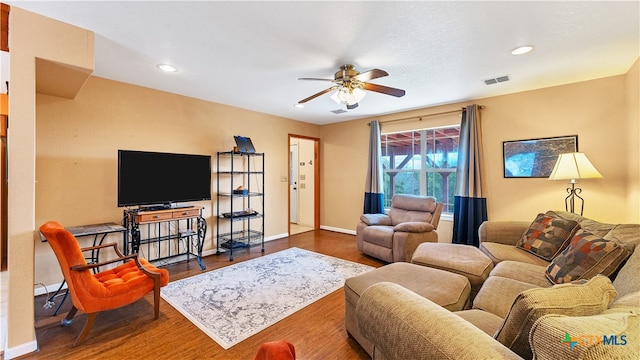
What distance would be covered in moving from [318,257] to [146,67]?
3.30 metres

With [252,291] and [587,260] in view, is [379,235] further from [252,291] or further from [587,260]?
[587,260]

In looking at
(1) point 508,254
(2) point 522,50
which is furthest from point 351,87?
(1) point 508,254

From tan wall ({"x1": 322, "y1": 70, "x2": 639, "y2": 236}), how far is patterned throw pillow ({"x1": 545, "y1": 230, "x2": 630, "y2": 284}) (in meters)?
1.95

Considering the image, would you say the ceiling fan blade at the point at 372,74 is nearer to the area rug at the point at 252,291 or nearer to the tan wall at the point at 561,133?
the area rug at the point at 252,291

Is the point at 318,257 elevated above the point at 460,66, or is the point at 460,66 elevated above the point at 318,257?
the point at 460,66

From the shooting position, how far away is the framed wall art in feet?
11.5

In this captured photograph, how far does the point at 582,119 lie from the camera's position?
134 inches

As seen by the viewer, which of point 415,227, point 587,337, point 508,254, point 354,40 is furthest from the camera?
point 415,227

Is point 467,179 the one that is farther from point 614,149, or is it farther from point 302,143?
point 302,143

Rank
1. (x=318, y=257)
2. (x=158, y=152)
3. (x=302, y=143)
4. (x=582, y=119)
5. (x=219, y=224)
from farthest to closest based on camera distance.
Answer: (x=302, y=143)
(x=219, y=224)
(x=318, y=257)
(x=158, y=152)
(x=582, y=119)

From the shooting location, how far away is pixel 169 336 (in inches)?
83.0

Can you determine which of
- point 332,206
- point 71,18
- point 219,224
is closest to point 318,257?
point 219,224

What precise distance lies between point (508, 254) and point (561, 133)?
2.16 metres

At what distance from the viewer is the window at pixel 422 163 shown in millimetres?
4621
